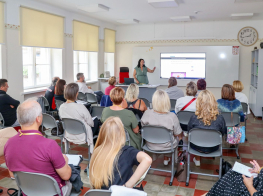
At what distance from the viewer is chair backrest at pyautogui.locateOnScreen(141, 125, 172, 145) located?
3420 millimetres

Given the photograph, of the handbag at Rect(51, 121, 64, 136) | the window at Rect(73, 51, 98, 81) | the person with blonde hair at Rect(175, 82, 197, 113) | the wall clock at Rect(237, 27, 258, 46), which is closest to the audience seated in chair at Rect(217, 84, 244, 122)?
the person with blonde hair at Rect(175, 82, 197, 113)

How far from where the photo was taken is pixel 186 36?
989cm

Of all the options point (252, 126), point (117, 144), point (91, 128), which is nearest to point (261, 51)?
point (252, 126)

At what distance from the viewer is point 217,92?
987 centimetres

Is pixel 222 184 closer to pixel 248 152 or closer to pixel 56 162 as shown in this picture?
pixel 56 162

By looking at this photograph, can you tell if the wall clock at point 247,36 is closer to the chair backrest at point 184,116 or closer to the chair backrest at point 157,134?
the chair backrest at point 184,116

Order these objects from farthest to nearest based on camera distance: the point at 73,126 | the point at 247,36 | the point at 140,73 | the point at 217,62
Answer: the point at 217,62 < the point at 247,36 < the point at 140,73 < the point at 73,126

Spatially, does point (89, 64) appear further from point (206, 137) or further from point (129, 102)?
point (206, 137)

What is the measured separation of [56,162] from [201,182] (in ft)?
7.56

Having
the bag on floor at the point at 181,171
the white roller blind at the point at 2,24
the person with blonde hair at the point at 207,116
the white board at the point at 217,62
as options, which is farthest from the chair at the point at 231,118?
the white board at the point at 217,62

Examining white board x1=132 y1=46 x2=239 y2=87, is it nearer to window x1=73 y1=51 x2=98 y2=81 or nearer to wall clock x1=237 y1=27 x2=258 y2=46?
wall clock x1=237 y1=27 x2=258 y2=46

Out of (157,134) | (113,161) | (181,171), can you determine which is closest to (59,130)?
(157,134)

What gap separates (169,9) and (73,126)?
479cm

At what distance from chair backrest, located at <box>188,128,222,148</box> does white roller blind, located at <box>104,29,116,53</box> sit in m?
7.15
